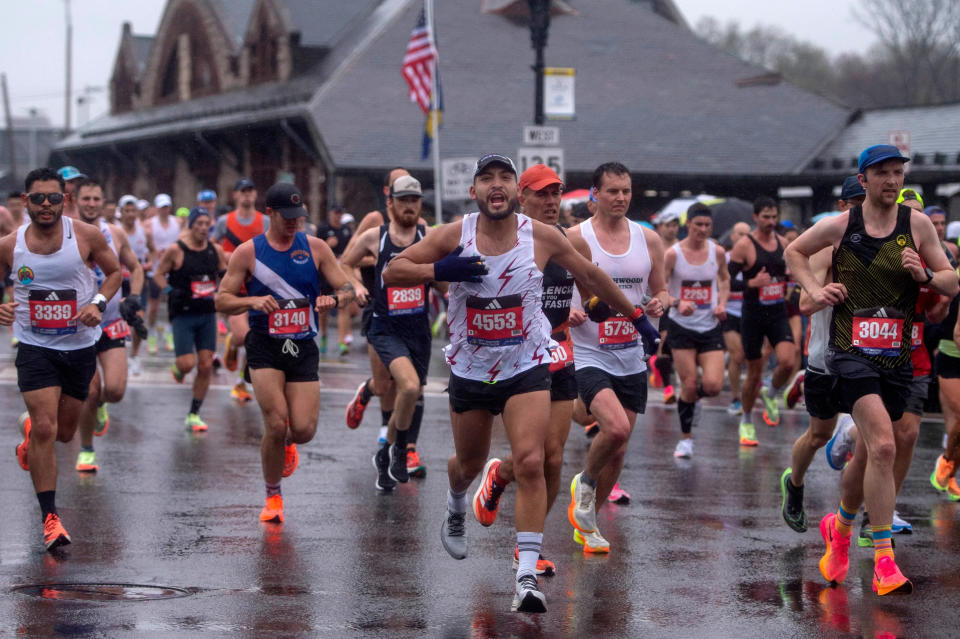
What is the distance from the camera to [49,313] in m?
7.63

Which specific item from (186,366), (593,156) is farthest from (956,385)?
(593,156)

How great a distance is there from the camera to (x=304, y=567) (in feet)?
22.4

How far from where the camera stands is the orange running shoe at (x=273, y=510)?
8000 millimetres

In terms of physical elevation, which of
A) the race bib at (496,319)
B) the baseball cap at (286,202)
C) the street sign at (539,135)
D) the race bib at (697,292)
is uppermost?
the street sign at (539,135)

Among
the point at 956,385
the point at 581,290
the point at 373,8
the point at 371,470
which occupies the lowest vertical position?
the point at 371,470

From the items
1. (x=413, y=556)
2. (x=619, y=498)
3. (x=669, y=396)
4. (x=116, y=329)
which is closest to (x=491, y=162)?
(x=413, y=556)

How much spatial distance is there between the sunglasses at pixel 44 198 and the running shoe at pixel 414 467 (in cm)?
337

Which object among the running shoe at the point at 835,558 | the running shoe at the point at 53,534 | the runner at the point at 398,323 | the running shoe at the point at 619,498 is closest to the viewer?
the running shoe at the point at 835,558

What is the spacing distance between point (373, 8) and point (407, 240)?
110 feet

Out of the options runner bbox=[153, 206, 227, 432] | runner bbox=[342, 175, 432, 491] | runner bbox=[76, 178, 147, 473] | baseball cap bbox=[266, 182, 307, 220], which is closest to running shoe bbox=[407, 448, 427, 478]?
runner bbox=[342, 175, 432, 491]

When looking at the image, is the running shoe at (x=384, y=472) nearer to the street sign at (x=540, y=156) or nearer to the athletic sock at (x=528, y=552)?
the athletic sock at (x=528, y=552)

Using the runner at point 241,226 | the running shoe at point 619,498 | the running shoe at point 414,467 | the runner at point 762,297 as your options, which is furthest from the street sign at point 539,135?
the running shoe at point 619,498

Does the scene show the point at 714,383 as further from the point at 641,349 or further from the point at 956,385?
the point at 641,349

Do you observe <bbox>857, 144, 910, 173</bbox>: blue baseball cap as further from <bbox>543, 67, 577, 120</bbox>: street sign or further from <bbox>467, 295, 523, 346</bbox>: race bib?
<bbox>543, 67, 577, 120</bbox>: street sign
